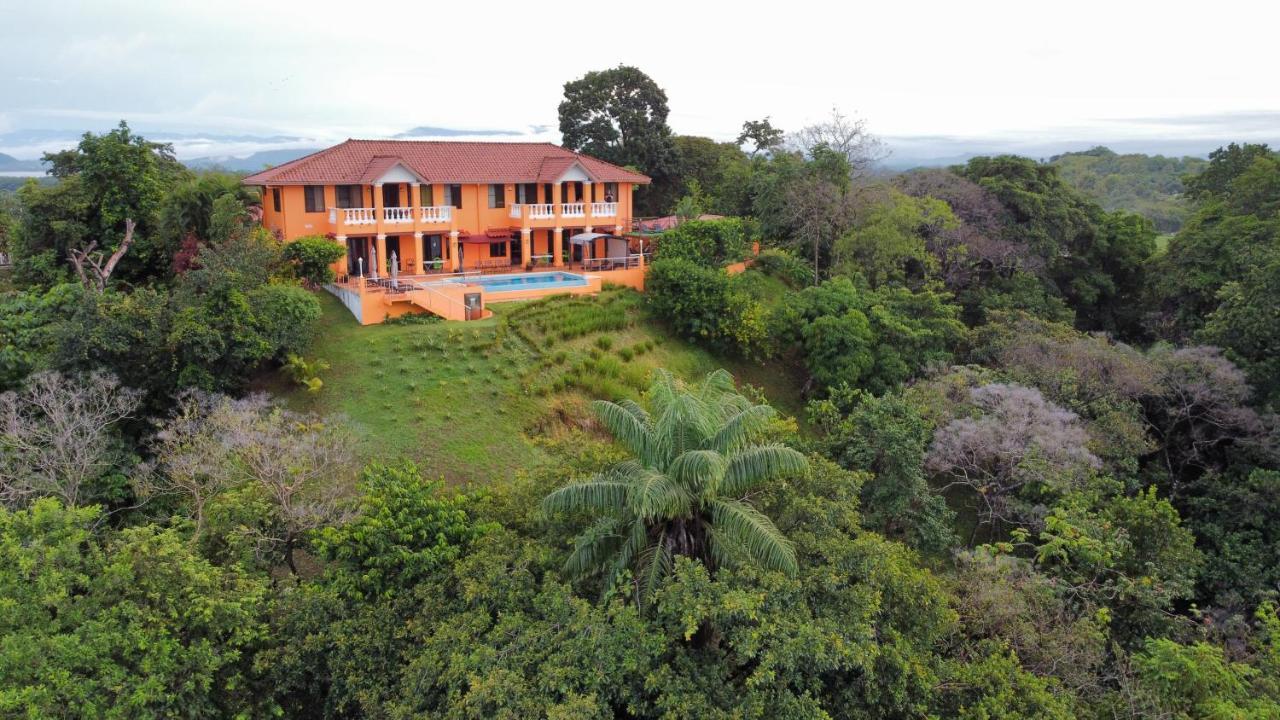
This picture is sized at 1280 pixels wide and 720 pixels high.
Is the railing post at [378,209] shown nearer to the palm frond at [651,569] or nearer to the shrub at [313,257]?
the shrub at [313,257]

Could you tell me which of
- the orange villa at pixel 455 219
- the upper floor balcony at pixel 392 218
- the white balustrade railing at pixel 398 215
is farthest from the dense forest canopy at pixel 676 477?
the white balustrade railing at pixel 398 215

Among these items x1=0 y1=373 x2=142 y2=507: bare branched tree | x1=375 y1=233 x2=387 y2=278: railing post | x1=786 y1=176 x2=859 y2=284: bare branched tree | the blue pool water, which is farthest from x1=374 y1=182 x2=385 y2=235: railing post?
x1=786 y1=176 x2=859 y2=284: bare branched tree

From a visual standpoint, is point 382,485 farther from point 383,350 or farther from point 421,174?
point 421,174

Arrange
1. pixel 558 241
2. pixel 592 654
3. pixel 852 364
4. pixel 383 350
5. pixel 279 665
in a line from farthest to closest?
pixel 558 241 < pixel 852 364 < pixel 383 350 < pixel 279 665 < pixel 592 654

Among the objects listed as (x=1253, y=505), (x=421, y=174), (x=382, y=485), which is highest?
(x=421, y=174)

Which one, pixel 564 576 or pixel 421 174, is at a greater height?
pixel 421 174

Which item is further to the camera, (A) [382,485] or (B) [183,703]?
(A) [382,485]

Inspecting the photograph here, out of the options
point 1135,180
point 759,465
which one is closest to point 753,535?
point 759,465

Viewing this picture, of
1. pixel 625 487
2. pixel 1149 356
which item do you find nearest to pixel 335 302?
pixel 625 487
